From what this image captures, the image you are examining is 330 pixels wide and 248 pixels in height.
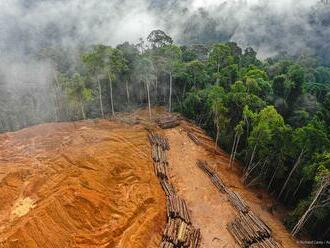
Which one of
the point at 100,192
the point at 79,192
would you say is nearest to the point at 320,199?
the point at 100,192

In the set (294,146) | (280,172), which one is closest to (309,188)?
(280,172)

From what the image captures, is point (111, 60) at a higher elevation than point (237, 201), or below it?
higher

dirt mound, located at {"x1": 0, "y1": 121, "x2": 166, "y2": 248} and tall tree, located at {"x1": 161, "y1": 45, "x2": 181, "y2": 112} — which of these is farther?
tall tree, located at {"x1": 161, "y1": 45, "x2": 181, "y2": 112}

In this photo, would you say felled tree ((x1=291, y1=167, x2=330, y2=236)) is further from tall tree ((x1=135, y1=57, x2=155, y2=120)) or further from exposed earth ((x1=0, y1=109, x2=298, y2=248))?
tall tree ((x1=135, y1=57, x2=155, y2=120))

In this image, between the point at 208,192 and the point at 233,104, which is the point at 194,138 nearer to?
the point at 233,104

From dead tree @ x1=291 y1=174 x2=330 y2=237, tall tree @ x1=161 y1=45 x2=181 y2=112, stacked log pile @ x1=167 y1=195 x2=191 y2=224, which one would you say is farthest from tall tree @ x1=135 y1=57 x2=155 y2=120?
dead tree @ x1=291 y1=174 x2=330 y2=237
